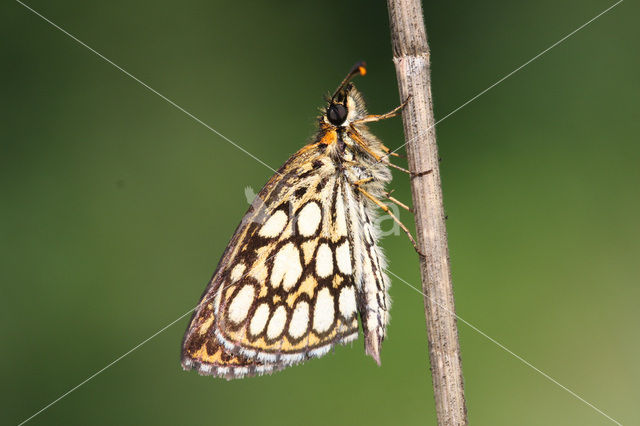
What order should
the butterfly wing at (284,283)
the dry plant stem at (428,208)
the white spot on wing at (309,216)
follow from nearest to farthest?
the dry plant stem at (428,208)
the butterfly wing at (284,283)
the white spot on wing at (309,216)

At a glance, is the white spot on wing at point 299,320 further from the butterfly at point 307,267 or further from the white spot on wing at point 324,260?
the white spot on wing at point 324,260

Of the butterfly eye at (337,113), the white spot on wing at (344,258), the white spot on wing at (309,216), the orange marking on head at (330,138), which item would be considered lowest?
the white spot on wing at (344,258)

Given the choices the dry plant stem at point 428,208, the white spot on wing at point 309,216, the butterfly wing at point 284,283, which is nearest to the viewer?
Result: the dry plant stem at point 428,208

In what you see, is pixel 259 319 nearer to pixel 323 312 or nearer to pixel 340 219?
pixel 323 312

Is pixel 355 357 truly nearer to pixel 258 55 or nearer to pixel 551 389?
pixel 551 389

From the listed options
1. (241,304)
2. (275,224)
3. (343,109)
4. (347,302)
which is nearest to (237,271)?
(241,304)

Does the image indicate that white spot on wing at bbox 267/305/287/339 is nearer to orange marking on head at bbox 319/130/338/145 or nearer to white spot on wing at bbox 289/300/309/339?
white spot on wing at bbox 289/300/309/339

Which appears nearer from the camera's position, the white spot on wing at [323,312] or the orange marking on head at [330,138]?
the white spot on wing at [323,312]

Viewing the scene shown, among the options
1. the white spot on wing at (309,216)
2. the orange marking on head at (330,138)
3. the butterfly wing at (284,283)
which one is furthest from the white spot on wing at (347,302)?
the orange marking on head at (330,138)
